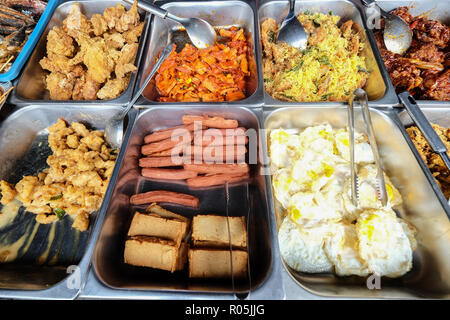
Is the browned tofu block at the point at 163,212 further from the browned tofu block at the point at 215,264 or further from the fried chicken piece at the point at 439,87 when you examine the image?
the fried chicken piece at the point at 439,87

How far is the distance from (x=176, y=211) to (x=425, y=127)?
2135mm

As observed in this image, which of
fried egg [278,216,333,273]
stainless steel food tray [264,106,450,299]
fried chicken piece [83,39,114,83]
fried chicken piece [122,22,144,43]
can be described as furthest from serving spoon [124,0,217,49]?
fried egg [278,216,333,273]

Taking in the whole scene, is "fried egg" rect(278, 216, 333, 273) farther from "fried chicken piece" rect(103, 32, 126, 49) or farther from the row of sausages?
"fried chicken piece" rect(103, 32, 126, 49)

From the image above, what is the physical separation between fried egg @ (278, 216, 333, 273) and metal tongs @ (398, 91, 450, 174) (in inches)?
40.8

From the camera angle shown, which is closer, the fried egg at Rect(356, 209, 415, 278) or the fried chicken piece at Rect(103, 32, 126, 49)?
the fried egg at Rect(356, 209, 415, 278)

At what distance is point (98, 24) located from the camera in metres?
2.89

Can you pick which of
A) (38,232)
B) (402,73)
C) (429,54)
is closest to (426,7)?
(429,54)

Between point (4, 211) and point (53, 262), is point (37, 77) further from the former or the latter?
point (53, 262)

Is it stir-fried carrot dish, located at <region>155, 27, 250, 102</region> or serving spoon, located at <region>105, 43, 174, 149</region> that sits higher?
stir-fried carrot dish, located at <region>155, 27, 250, 102</region>

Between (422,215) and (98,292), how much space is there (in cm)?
227

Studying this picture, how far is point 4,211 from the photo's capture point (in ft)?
7.00

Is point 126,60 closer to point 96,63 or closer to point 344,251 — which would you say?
point 96,63

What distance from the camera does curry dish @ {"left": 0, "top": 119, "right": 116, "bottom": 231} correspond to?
6.80 feet

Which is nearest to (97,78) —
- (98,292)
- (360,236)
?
(98,292)
